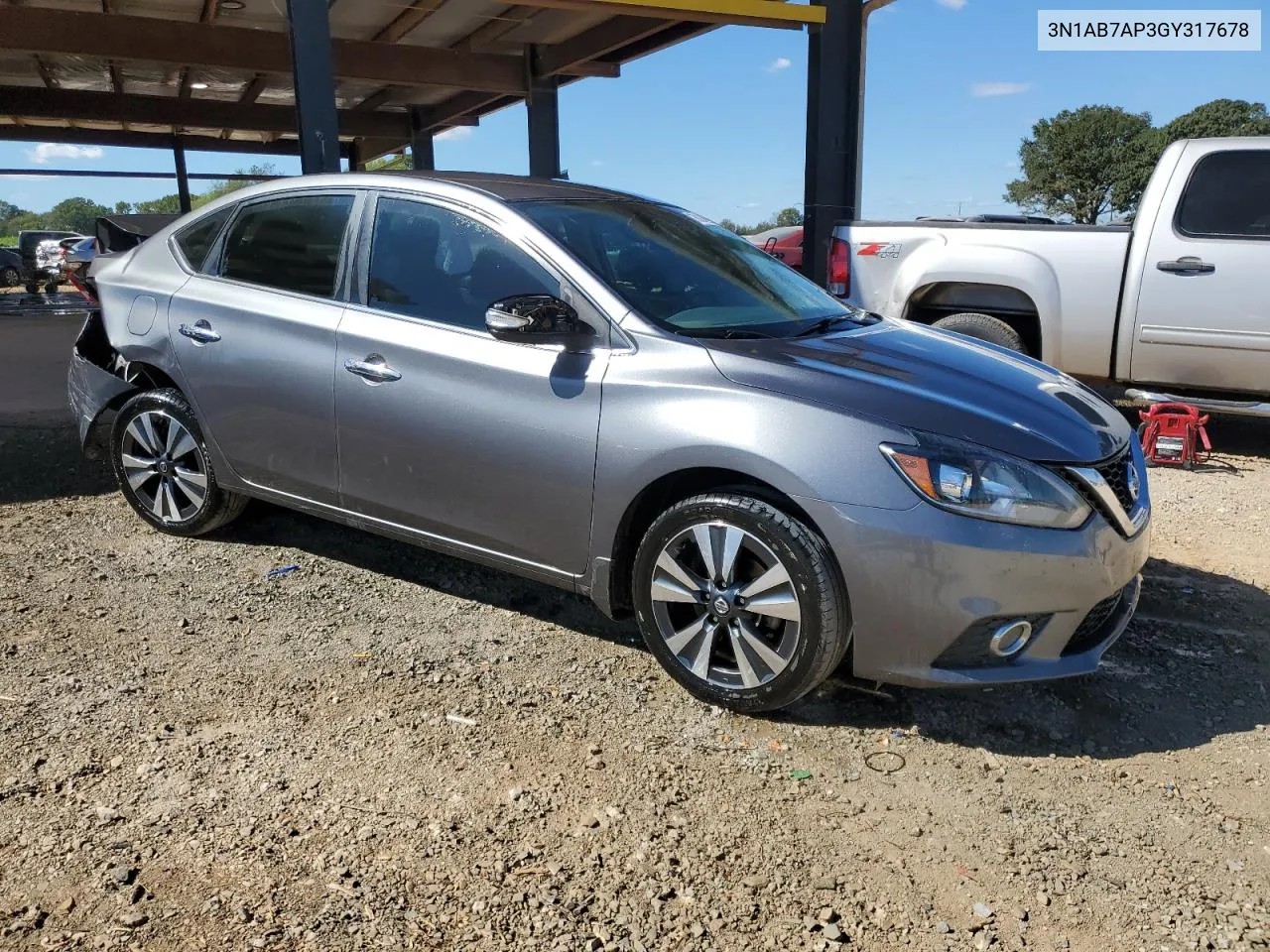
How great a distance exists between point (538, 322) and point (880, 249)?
461 centimetres

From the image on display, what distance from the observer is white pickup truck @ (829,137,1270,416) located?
6.27m

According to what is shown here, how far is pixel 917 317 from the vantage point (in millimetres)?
7309

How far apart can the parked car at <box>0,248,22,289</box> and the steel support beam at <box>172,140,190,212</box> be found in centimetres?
572

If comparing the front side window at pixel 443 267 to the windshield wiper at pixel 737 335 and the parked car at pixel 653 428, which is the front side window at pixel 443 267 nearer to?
the parked car at pixel 653 428

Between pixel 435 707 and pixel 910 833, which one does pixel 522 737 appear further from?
pixel 910 833

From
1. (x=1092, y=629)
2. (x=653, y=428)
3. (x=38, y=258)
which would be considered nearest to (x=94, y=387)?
(x=653, y=428)

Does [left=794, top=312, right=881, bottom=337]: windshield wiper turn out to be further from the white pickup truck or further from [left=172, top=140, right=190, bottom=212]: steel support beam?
[left=172, top=140, right=190, bottom=212]: steel support beam

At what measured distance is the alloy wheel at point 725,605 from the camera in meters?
3.01

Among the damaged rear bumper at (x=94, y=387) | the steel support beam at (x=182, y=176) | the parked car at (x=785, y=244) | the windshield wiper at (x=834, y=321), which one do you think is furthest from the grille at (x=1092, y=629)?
the steel support beam at (x=182, y=176)

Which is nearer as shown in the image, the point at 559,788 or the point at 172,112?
the point at 559,788

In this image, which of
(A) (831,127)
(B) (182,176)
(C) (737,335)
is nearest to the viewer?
(C) (737,335)

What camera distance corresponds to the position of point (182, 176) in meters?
22.1

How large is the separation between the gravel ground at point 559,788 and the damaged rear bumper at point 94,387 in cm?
101

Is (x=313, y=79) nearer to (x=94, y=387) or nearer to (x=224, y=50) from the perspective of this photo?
(x=94, y=387)
